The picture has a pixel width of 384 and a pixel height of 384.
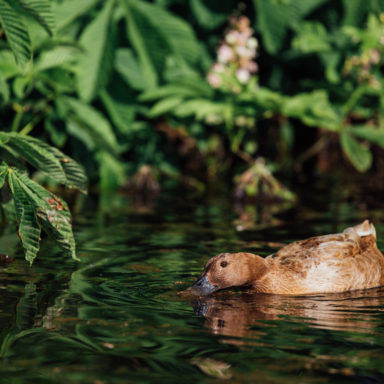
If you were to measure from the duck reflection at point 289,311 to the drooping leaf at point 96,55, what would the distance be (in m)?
3.94

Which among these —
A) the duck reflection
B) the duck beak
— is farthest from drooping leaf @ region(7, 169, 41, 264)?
the duck beak

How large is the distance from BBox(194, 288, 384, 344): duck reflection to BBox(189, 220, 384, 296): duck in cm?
11

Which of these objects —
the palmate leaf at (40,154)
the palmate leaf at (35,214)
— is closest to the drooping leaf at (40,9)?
the palmate leaf at (40,154)

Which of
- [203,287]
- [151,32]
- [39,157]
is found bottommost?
[203,287]

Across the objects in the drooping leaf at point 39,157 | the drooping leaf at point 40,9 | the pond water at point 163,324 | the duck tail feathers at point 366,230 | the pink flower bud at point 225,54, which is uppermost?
the pink flower bud at point 225,54

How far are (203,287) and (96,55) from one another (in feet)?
13.4

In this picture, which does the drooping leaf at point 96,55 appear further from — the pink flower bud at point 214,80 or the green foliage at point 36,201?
the green foliage at point 36,201

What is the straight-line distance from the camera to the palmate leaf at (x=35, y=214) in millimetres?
4625

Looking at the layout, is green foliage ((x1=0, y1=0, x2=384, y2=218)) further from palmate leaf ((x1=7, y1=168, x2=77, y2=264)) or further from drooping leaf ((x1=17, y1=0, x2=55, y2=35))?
palmate leaf ((x1=7, y1=168, x2=77, y2=264))

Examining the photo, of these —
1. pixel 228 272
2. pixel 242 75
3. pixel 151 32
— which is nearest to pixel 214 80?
pixel 242 75

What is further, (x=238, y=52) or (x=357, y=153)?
(x=238, y=52)

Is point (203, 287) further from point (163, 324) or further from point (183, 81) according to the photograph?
point (183, 81)

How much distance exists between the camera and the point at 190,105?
993 cm

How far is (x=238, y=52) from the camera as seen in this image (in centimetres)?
1087
